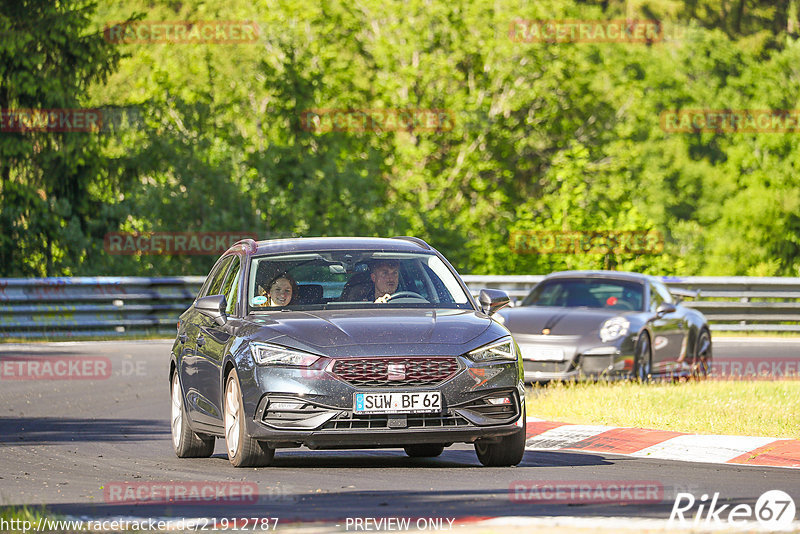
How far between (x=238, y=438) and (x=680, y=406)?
531 centimetres

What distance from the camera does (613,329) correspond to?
16906 mm

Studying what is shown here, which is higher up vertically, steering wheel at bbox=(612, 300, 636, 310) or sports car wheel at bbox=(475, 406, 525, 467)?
sports car wheel at bbox=(475, 406, 525, 467)

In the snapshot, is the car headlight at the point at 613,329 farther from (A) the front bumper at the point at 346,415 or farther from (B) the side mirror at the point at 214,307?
(A) the front bumper at the point at 346,415

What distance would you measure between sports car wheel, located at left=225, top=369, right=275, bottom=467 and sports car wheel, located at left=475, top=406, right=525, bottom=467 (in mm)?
1447

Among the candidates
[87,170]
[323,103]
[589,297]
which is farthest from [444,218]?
[589,297]

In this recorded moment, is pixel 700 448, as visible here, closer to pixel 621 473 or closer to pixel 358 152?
pixel 621 473

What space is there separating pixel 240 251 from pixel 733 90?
55.7m

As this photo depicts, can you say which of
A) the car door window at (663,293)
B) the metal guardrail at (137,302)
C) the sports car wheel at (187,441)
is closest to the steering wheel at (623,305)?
the car door window at (663,293)

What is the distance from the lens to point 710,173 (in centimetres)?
6381

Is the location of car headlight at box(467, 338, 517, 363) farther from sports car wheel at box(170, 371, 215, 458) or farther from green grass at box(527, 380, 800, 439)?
green grass at box(527, 380, 800, 439)

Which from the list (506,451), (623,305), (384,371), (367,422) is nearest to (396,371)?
(384,371)

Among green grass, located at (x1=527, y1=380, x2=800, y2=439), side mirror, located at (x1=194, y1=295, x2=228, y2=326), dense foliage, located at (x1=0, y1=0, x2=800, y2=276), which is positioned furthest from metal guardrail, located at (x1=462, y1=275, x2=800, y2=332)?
side mirror, located at (x1=194, y1=295, x2=228, y2=326)

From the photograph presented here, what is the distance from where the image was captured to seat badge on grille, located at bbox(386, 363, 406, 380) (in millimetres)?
9273

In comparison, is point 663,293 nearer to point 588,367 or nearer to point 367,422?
point 588,367
